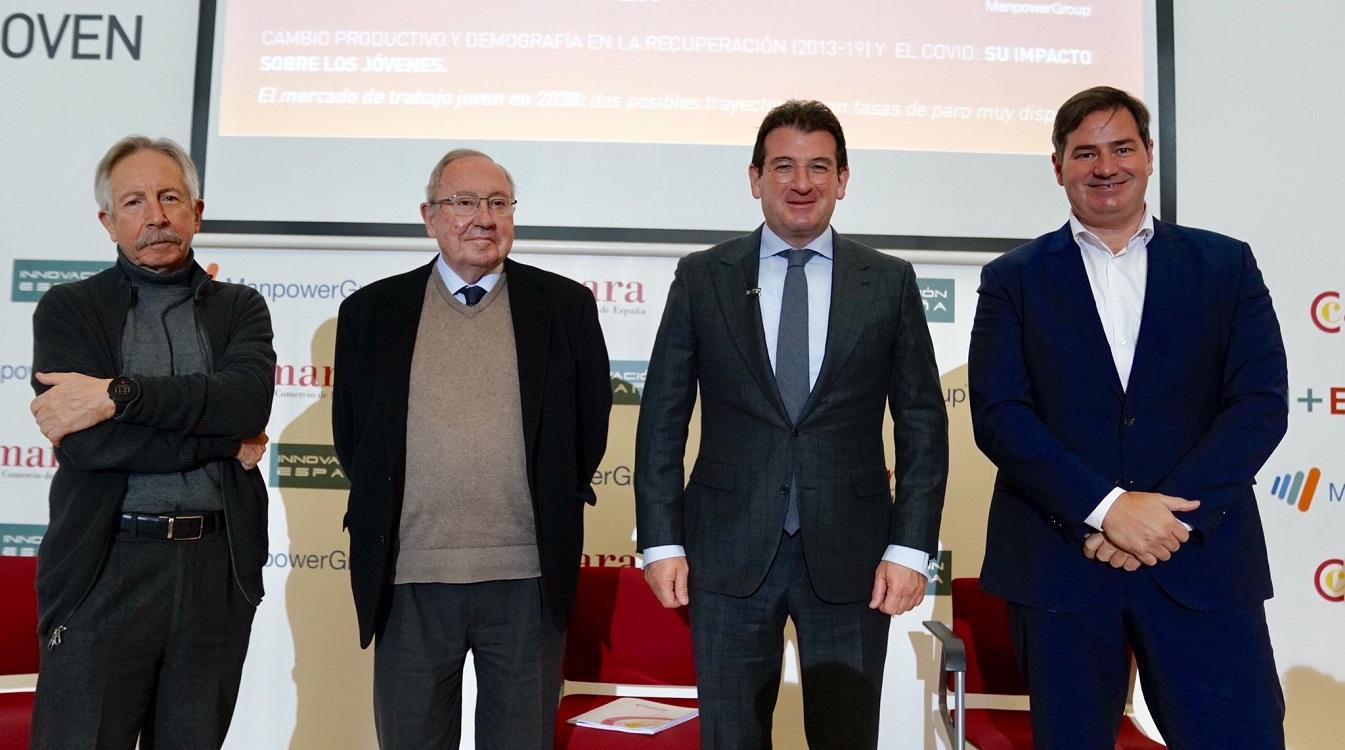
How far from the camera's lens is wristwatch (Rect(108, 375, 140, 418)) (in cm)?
223

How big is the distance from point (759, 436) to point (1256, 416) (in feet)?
3.39

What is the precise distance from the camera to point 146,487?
2.31 metres

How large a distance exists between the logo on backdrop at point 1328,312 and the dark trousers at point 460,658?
297 centimetres

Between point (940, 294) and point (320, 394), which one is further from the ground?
point (940, 294)

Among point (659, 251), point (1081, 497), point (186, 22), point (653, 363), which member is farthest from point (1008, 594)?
point (186, 22)

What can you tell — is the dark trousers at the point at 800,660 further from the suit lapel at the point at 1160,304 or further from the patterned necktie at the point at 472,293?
the patterned necktie at the point at 472,293

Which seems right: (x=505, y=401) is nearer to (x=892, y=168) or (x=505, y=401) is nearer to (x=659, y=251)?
(x=659, y=251)

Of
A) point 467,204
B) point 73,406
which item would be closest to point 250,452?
point 73,406

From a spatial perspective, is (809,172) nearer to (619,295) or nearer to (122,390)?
(619,295)

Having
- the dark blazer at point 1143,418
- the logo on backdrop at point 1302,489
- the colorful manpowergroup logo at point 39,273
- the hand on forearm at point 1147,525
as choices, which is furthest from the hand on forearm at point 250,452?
the logo on backdrop at point 1302,489

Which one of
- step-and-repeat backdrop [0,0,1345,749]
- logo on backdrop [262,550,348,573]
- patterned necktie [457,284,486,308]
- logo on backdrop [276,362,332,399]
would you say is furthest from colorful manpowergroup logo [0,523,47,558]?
patterned necktie [457,284,486,308]

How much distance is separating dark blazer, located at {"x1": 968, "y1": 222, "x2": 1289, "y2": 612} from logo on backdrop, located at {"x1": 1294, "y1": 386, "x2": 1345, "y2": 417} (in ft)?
5.53

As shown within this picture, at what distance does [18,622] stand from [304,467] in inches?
39.0

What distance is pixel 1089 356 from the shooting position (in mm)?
2234
